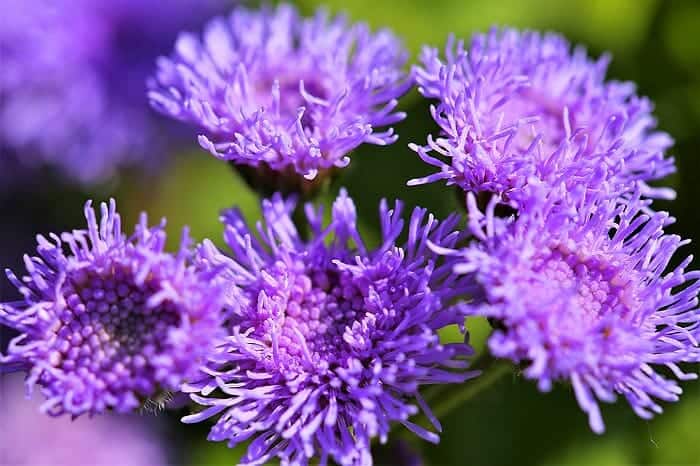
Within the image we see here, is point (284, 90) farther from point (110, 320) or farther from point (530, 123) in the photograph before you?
point (110, 320)

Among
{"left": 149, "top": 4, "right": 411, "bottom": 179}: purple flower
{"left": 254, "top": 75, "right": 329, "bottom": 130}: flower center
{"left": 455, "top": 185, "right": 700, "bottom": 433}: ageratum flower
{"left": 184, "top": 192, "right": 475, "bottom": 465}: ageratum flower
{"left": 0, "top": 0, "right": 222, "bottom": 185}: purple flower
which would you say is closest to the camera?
{"left": 455, "top": 185, "right": 700, "bottom": 433}: ageratum flower

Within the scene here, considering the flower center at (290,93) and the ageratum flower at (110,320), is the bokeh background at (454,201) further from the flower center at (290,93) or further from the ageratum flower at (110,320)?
the ageratum flower at (110,320)

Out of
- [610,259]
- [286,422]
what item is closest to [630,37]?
[610,259]

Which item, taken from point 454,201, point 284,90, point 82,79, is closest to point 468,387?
point 454,201

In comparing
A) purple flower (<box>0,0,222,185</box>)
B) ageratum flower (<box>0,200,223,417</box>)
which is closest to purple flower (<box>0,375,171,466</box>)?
purple flower (<box>0,0,222,185</box>)

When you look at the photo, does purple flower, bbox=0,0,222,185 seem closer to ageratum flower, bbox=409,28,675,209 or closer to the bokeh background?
the bokeh background

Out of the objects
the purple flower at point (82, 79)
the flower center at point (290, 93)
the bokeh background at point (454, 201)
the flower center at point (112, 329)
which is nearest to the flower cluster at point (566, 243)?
the flower center at point (290, 93)

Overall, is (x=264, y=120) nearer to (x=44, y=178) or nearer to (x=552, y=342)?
(x=552, y=342)

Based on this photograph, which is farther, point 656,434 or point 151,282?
point 656,434
